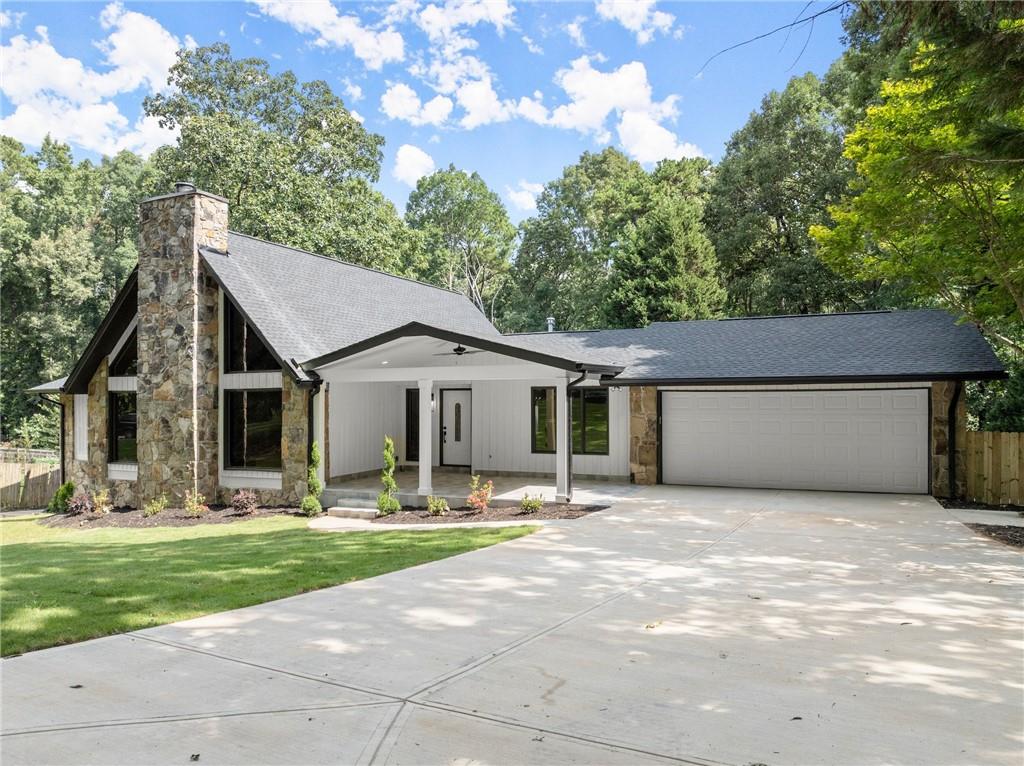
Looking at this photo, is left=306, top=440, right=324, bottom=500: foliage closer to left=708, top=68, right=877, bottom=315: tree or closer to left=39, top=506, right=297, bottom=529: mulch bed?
left=39, top=506, right=297, bottom=529: mulch bed

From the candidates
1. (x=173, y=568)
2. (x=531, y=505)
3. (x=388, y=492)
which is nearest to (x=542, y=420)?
(x=531, y=505)

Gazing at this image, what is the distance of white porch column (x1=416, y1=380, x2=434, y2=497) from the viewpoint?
12.6 m

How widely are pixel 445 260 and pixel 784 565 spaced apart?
125ft

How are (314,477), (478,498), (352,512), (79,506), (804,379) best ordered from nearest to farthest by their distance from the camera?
(478,498) < (352,512) < (804,379) < (314,477) < (79,506)

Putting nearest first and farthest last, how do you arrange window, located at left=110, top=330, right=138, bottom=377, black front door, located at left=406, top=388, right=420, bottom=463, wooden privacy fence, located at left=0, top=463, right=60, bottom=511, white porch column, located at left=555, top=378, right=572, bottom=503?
white porch column, located at left=555, top=378, right=572, bottom=503, window, located at left=110, top=330, right=138, bottom=377, black front door, located at left=406, top=388, right=420, bottom=463, wooden privacy fence, located at left=0, top=463, right=60, bottom=511

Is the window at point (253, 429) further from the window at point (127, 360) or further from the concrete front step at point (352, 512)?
the window at point (127, 360)

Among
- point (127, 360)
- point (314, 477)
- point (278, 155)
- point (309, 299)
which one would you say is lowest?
point (314, 477)

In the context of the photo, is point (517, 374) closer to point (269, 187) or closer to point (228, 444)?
point (228, 444)

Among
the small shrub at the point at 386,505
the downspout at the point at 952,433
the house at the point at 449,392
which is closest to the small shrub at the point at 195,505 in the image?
the house at the point at 449,392

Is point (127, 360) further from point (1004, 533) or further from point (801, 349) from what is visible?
point (1004, 533)

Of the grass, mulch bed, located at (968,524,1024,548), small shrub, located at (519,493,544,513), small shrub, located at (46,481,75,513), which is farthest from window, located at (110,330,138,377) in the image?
mulch bed, located at (968,524,1024,548)

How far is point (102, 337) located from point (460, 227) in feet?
106

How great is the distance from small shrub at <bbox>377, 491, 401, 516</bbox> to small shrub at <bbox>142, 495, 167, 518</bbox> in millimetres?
4822

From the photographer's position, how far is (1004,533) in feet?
30.1
